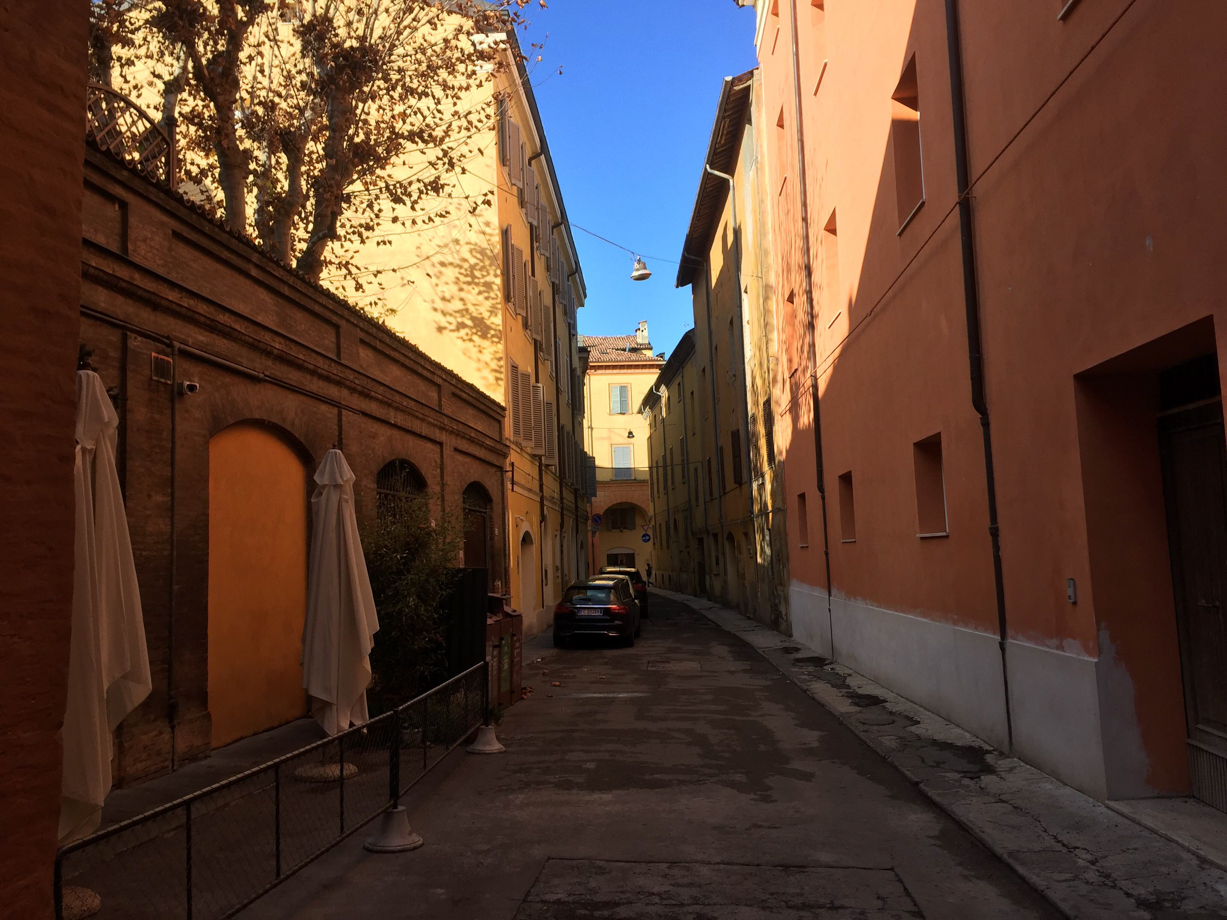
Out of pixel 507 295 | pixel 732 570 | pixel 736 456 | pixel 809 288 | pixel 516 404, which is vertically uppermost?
pixel 507 295

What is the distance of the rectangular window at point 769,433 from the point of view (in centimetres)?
2223

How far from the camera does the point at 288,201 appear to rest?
13234 millimetres

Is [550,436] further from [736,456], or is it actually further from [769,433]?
[769,433]

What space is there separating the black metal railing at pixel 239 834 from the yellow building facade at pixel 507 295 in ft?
29.6

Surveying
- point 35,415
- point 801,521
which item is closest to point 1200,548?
point 35,415

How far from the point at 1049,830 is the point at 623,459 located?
5233 centimetres

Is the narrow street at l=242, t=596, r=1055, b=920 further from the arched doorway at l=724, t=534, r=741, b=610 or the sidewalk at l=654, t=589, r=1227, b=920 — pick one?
the arched doorway at l=724, t=534, r=741, b=610

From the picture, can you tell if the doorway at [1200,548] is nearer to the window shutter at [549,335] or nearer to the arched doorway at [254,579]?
the arched doorway at [254,579]

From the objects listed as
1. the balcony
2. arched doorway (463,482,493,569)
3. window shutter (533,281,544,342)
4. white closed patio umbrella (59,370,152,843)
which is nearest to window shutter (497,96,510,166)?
window shutter (533,281,544,342)

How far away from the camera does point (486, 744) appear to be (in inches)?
355

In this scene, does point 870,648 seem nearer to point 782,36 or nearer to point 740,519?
point 782,36

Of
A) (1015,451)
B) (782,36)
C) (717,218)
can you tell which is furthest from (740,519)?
(1015,451)

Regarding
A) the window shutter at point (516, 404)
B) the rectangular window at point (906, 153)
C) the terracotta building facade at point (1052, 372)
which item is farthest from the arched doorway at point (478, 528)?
the rectangular window at point (906, 153)

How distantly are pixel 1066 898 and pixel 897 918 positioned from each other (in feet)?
2.78
